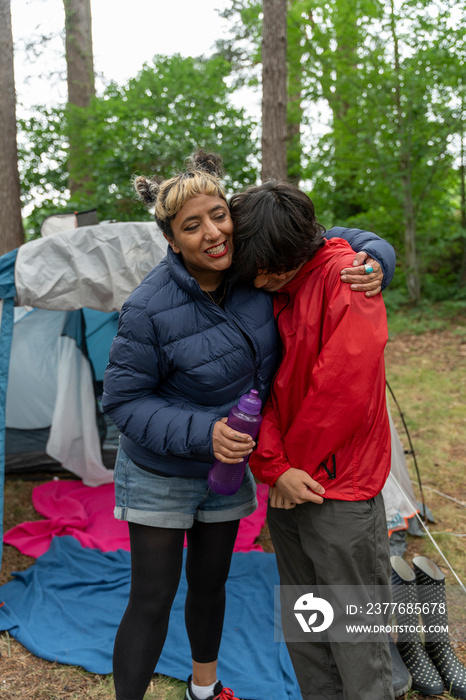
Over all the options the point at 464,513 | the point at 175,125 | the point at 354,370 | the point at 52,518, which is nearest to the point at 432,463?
the point at 464,513

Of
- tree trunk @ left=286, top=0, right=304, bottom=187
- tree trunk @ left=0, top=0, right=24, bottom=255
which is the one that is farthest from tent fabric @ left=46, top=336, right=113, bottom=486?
tree trunk @ left=286, top=0, right=304, bottom=187

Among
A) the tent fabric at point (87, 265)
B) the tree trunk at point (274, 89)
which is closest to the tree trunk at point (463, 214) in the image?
the tree trunk at point (274, 89)

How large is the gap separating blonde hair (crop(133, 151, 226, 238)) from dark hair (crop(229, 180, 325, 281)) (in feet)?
0.40

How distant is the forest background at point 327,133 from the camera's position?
5938 millimetres

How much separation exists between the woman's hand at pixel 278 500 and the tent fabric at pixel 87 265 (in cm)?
155

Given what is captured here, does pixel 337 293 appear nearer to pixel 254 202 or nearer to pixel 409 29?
pixel 254 202

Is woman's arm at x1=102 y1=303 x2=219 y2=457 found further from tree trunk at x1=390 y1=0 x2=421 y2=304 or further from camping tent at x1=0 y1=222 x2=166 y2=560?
tree trunk at x1=390 y1=0 x2=421 y2=304

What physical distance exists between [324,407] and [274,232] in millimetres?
478

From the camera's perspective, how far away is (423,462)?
13.8 feet

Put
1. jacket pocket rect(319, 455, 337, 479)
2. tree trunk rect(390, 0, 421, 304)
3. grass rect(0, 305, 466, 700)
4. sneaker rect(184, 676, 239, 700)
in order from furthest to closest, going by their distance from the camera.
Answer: tree trunk rect(390, 0, 421, 304), grass rect(0, 305, 466, 700), sneaker rect(184, 676, 239, 700), jacket pocket rect(319, 455, 337, 479)

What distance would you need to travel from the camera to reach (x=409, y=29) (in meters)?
6.89

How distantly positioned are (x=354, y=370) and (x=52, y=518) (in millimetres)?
2825

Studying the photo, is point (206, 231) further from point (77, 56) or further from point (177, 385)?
point (77, 56)

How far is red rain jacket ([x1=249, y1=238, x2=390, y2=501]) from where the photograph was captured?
4.66ft
